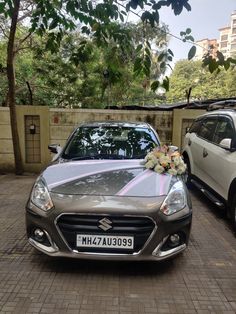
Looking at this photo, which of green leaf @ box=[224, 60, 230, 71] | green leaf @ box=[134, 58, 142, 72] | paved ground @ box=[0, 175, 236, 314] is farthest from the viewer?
green leaf @ box=[134, 58, 142, 72]

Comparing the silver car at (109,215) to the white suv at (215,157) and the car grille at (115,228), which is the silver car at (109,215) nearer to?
the car grille at (115,228)

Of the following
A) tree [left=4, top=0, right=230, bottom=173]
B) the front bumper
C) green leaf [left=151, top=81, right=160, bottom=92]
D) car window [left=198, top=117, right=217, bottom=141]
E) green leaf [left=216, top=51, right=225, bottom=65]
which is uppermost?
tree [left=4, top=0, right=230, bottom=173]

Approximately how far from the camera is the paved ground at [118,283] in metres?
2.83

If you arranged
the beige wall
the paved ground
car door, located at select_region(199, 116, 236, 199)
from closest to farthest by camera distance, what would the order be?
1. the paved ground
2. car door, located at select_region(199, 116, 236, 199)
3. the beige wall

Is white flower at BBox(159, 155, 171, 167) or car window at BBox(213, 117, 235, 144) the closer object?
white flower at BBox(159, 155, 171, 167)

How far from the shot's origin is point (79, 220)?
10.5 ft

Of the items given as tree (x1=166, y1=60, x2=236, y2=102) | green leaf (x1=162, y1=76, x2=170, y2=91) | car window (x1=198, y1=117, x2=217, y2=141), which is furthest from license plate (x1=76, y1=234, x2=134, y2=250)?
tree (x1=166, y1=60, x2=236, y2=102)

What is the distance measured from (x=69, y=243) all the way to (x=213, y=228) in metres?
2.49

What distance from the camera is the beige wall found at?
29.1 feet

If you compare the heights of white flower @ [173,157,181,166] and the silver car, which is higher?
white flower @ [173,157,181,166]

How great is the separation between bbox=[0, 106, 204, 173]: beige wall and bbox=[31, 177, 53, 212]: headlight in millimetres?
5358

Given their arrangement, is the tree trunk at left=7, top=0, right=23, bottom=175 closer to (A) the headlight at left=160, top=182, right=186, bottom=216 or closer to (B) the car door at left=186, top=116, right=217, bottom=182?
(B) the car door at left=186, top=116, right=217, bottom=182

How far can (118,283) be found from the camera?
3203mm

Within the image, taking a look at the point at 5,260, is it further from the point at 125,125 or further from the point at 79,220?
the point at 125,125
